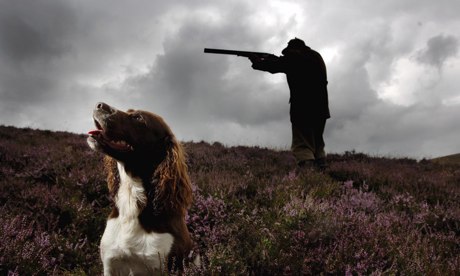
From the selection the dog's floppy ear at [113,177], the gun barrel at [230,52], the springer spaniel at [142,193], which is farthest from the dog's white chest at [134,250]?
the gun barrel at [230,52]

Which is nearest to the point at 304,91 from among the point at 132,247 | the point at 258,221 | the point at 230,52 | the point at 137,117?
the point at 230,52

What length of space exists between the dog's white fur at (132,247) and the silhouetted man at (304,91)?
17.7 ft

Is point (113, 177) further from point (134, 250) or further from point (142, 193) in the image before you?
point (134, 250)

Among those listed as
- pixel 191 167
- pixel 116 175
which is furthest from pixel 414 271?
pixel 191 167

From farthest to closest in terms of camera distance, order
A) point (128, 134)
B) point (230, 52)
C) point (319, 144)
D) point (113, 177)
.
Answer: point (230, 52), point (319, 144), point (113, 177), point (128, 134)

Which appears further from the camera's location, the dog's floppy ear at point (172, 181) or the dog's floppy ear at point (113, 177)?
the dog's floppy ear at point (113, 177)

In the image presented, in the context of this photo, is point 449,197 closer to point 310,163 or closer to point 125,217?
point 310,163

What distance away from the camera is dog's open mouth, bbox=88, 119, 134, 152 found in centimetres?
Answer: 311

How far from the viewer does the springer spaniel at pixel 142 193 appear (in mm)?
2977

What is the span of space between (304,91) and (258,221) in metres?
4.45

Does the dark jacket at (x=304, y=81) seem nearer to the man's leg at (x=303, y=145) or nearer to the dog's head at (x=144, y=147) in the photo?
the man's leg at (x=303, y=145)

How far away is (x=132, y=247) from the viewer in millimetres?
2965

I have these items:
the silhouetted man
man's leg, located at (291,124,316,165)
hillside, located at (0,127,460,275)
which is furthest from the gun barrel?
hillside, located at (0,127,460,275)

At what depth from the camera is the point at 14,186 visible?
18.7 feet
